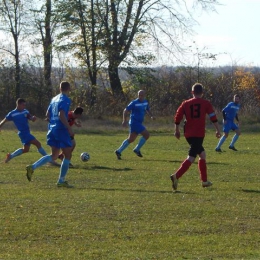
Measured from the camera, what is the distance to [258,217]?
9.76 metres

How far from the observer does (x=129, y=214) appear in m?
9.96

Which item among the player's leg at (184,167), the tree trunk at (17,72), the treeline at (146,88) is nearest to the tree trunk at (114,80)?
the treeline at (146,88)

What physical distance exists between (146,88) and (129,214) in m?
34.9

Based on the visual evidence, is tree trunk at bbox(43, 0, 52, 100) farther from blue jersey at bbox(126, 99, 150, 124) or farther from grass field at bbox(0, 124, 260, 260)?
grass field at bbox(0, 124, 260, 260)

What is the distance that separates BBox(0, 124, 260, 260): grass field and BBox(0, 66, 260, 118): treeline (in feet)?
85.1

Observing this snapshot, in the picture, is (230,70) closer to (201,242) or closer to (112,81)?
(112,81)

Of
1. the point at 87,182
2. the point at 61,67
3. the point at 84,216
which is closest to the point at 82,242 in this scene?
the point at 84,216

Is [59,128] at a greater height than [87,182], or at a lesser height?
greater

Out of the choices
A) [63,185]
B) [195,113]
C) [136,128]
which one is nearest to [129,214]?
[195,113]

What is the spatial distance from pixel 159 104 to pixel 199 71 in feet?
10.2

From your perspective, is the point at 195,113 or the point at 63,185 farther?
the point at 63,185

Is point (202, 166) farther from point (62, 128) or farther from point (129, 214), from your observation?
point (129, 214)

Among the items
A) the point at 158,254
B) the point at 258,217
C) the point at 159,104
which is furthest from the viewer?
the point at 159,104

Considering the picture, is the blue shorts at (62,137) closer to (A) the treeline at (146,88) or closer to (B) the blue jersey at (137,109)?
(B) the blue jersey at (137,109)
